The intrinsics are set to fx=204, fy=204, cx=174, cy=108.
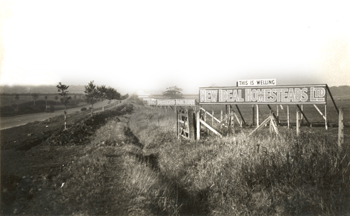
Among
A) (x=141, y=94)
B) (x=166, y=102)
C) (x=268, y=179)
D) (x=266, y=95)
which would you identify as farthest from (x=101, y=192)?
(x=141, y=94)

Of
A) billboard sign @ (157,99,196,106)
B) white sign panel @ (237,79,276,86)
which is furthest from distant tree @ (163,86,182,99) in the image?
white sign panel @ (237,79,276,86)

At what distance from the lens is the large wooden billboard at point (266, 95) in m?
9.84

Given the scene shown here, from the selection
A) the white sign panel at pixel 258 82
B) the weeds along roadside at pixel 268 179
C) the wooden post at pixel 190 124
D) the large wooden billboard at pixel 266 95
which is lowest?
the weeds along roadside at pixel 268 179

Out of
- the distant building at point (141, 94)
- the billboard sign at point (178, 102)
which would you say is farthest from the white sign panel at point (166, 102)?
the distant building at point (141, 94)

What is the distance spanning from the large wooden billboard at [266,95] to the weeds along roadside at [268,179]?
348 cm

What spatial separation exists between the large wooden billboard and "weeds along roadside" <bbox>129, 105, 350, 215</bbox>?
348 centimetres

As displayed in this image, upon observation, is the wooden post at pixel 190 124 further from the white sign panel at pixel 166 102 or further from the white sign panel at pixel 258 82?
the white sign panel at pixel 166 102

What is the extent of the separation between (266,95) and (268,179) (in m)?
6.01

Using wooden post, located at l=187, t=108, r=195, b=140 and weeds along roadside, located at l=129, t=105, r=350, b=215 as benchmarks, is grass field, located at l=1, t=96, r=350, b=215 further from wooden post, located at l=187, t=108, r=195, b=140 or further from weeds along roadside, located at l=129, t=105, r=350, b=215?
wooden post, located at l=187, t=108, r=195, b=140

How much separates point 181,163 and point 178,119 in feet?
16.0

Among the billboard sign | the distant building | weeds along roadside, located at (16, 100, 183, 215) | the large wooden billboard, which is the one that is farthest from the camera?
the distant building

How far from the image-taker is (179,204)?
18.2ft

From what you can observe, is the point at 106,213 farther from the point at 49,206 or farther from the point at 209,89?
the point at 209,89

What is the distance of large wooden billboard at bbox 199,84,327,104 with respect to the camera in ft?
32.3
